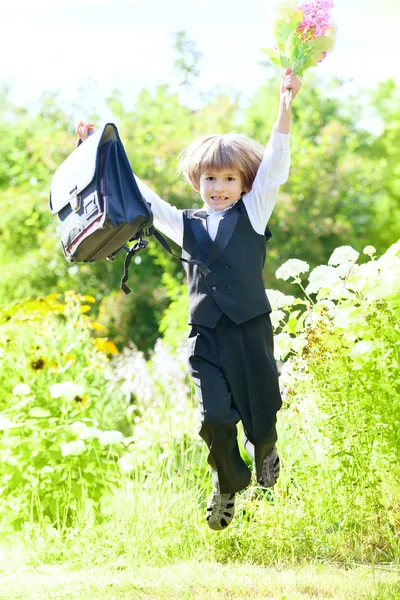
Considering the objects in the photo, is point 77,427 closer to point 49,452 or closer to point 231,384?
point 49,452

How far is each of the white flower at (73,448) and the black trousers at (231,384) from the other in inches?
37.0

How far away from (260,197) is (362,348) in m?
0.76

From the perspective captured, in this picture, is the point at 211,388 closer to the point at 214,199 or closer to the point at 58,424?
the point at 214,199

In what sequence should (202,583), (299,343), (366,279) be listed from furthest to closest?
(299,343), (366,279), (202,583)

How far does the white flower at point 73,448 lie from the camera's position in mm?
4074

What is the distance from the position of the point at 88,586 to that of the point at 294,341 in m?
1.36

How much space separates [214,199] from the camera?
11.4 ft

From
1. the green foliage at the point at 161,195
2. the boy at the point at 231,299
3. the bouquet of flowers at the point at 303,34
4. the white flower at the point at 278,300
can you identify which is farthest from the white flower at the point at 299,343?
the green foliage at the point at 161,195

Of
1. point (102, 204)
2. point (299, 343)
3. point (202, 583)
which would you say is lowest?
point (202, 583)

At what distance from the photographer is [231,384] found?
330 cm

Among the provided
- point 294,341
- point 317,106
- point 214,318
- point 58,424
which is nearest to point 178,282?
point 317,106

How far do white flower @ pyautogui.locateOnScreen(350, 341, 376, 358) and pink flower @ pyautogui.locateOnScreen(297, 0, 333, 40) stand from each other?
4.04 ft

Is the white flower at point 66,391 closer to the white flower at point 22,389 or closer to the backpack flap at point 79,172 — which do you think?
the white flower at point 22,389

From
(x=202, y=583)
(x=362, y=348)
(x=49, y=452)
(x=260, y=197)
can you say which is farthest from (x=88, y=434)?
(x=260, y=197)
